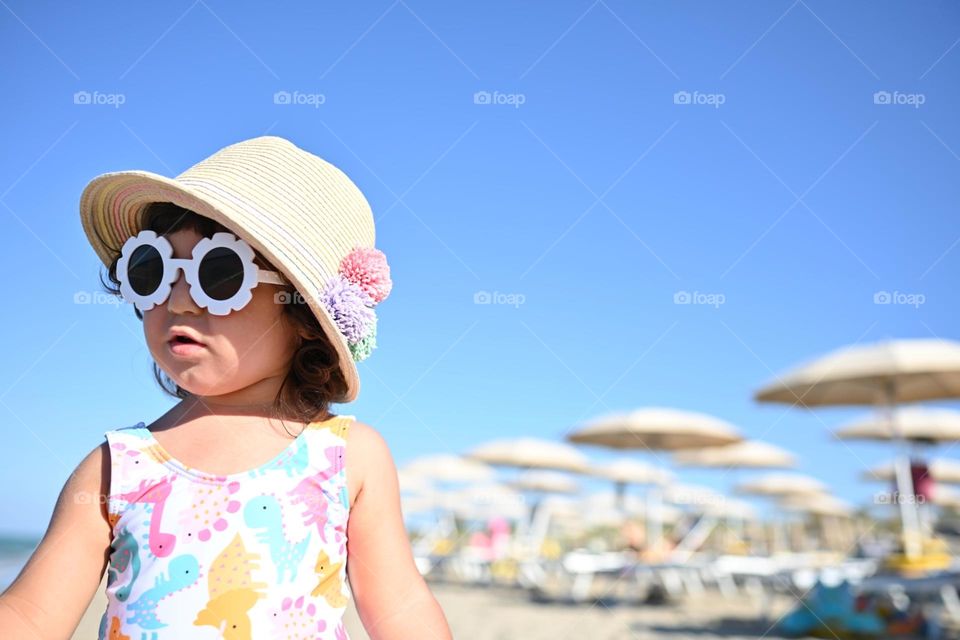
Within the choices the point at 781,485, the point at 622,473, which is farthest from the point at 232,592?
the point at 781,485

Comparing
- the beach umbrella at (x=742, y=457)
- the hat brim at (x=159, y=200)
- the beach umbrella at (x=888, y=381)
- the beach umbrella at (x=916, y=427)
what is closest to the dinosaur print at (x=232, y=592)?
the hat brim at (x=159, y=200)

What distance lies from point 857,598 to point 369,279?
25.7 ft

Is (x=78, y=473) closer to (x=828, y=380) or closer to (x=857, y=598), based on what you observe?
(x=857, y=598)

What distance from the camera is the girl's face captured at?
56.5 inches

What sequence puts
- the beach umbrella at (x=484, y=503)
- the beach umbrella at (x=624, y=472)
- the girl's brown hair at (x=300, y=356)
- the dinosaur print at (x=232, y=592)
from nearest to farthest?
the dinosaur print at (x=232, y=592) < the girl's brown hair at (x=300, y=356) < the beach umbrella at (x=624, y=472) < the beach umbrella at (x=484, y=503)

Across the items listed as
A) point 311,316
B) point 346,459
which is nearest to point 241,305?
point 311,316

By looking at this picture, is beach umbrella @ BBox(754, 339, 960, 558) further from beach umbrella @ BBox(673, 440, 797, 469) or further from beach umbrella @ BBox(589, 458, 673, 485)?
beach umbrella @ BBox(589, 458, 673, 485)

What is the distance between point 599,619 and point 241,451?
28.8ft

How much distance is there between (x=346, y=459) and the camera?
58.0 inches

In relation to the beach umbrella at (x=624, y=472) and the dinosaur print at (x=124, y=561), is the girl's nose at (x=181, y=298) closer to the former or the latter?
the dinosaur print at (x=124, y=561)

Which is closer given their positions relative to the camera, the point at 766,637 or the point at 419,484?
the point at 766,637

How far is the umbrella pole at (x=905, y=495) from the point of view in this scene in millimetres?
8398

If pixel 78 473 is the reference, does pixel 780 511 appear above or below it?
below

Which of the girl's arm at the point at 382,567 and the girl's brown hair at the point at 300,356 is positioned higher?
the girl's brown hair at the point at 300,356
